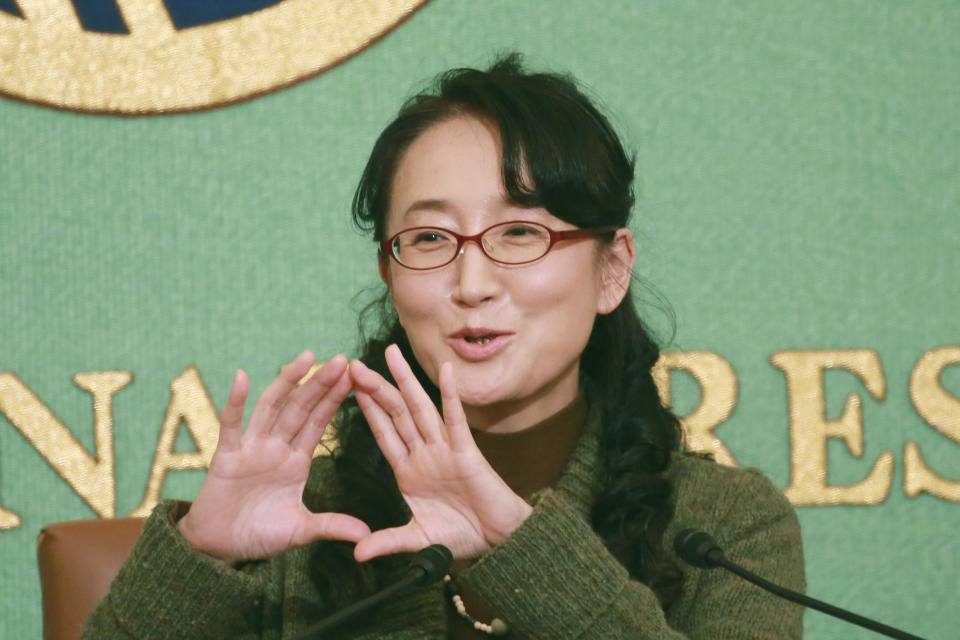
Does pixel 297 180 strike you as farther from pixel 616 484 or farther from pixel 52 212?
pixel 616 484

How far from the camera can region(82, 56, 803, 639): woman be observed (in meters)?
0.83

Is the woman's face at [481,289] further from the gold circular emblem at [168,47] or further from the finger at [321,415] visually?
the gold circular emblem at [168,47]

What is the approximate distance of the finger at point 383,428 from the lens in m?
0.87

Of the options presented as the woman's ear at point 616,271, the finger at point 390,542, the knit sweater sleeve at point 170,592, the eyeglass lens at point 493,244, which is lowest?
the knit sweater sleeve at point 170,592

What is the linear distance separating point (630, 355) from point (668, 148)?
0.46m

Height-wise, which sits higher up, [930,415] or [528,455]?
[528,455]

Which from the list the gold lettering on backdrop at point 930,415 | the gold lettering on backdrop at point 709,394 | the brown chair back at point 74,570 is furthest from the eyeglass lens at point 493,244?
the gold lettering on backdrop at point 930,415

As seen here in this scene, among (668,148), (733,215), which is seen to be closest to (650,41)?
(668,148)

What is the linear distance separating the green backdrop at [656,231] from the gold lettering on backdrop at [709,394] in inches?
0.7

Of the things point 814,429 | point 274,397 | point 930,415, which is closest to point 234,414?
point 274,397

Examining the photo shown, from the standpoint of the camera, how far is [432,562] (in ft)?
2.47

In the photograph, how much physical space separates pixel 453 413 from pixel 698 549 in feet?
0.73

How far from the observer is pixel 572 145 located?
3.25ft

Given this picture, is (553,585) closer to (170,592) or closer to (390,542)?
(390,542)
